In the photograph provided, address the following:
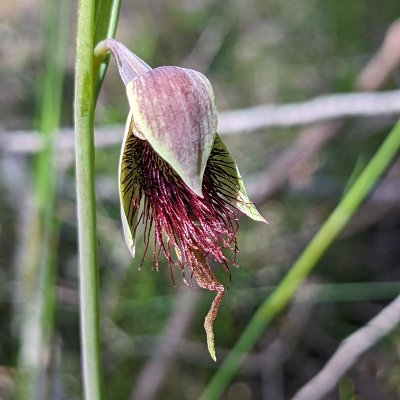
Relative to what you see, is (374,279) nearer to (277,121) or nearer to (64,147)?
(277,121)

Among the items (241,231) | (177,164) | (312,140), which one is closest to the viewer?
(177,164)

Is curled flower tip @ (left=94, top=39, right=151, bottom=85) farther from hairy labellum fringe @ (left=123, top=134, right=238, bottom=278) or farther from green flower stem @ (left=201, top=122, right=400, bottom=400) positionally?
green flower stem @ (left=201, top=122, right=400, bottom=400)

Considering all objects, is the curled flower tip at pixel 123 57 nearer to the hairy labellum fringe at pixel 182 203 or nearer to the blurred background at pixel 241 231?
the hairy labellum fringe at pixel 182 203

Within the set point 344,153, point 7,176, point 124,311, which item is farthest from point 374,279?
point 7,176

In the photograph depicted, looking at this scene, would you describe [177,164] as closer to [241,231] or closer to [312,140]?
[312,140]

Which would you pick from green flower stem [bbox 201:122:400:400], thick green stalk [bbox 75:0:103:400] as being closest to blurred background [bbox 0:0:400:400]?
green flower stem [bbox 201:122:400:400]

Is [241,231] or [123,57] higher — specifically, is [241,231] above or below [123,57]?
below

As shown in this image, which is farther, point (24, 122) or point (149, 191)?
point (24, 122)

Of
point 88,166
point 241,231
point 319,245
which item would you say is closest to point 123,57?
point 88,166
